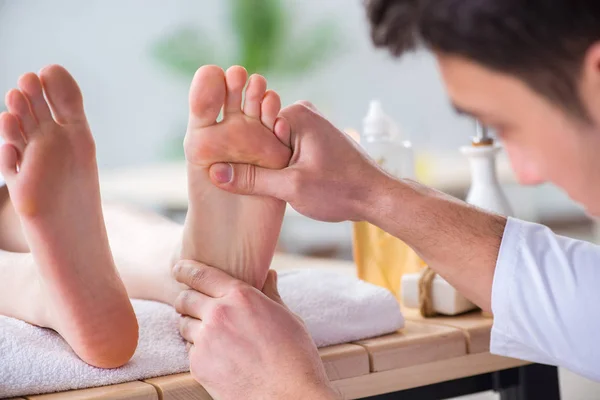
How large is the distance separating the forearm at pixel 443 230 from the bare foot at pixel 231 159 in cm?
13

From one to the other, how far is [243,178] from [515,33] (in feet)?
1.50

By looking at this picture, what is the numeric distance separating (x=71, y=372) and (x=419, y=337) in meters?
0.43

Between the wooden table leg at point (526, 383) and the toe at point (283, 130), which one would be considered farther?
the wooden table leg at point (526, 383)

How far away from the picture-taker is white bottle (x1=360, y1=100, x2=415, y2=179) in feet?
4.22

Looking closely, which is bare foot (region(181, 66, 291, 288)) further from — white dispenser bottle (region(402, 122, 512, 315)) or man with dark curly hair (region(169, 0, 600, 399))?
white dispenser bottle (region(402, 122, 512, 315))

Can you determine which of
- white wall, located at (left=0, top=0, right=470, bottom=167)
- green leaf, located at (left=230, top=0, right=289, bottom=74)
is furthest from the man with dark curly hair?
white wall, located at (left=0, top=0, right=470, bottom=167)

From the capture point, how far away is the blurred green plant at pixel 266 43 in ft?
12.6

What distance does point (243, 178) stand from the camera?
3.17 feet

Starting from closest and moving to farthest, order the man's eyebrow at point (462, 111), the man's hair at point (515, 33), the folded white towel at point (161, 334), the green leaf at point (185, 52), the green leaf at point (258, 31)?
the man's hair at point (515, 33)
the man's eyebrow at point (462, 111)
the folded white towel at point (161, 334)
the green leaf at point (258, 31)
the green leaf at point (185, 52)

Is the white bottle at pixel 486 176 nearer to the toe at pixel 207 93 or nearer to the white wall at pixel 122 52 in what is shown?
the toe at pixel 207 93

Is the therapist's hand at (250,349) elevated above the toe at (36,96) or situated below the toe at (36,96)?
below

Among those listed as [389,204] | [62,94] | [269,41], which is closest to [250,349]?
→ [389,204]

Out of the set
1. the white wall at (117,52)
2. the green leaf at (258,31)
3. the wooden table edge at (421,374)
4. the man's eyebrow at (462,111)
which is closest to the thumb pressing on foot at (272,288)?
the wooden table edge at (421,374)

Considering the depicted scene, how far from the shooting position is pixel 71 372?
849 millimetres
